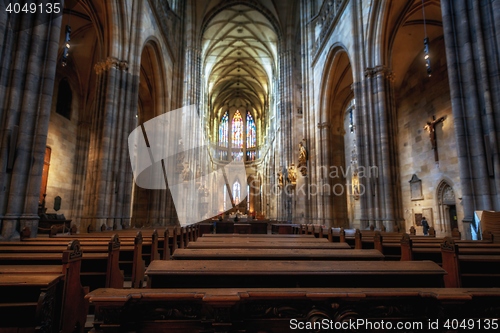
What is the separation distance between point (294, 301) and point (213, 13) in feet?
94.5

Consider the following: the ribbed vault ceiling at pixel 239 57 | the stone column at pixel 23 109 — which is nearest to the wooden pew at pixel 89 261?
the stone column at pixel 23 109

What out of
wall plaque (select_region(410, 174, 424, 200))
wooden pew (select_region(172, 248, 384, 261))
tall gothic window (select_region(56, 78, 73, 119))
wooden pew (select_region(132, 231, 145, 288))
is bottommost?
wooden pew (select_region(132, 231, 145, 288))

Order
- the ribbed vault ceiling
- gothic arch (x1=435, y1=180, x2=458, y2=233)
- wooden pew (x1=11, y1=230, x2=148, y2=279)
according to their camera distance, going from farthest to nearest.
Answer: the ribbed vault ceiling < gothic arch (x1=435, y1=180, x2=458, y2=233) < wooden pew (x1=11, y1=230, x2=148, y2=279)

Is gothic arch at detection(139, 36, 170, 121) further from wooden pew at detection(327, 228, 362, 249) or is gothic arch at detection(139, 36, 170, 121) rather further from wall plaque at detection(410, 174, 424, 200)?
wall plaque at detection(410, 174, 424, 200)

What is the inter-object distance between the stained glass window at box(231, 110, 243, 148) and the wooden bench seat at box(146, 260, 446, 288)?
4676 centimetres

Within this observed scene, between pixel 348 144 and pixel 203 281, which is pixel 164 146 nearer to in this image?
pixel 348 144

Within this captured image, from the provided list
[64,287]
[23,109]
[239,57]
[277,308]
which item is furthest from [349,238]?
[239,57]

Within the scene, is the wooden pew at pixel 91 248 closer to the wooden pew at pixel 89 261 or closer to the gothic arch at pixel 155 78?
the wooden pew at pixel 89 261

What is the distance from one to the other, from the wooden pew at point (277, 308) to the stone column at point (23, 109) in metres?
5.25

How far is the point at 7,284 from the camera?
2.16m

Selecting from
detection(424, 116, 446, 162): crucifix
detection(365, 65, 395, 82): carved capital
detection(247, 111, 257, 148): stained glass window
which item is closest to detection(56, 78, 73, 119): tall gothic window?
detection(365, 65, 395, 82): carved capital

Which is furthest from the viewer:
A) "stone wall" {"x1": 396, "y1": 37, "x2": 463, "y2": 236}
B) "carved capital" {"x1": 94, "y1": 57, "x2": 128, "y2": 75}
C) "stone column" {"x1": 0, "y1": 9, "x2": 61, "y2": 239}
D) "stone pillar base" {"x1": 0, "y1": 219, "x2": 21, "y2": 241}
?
"stone wall" {"x1": 396, "y1": 37, "x2": 463, "y2": 236}

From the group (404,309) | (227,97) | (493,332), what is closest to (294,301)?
(404,309)

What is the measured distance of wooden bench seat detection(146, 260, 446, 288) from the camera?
2.28m
